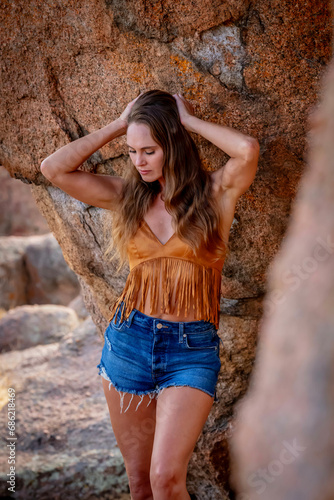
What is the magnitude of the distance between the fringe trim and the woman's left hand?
0.61 meters

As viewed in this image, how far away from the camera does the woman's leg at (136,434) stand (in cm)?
236

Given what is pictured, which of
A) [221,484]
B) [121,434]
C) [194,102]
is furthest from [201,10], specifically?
[221,484]

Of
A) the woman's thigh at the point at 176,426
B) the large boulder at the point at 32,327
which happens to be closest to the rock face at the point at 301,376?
the woman's thigh at the point at 176,426

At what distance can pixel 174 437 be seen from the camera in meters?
2.11

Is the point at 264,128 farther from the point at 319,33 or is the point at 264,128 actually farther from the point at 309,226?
the point at 309,226

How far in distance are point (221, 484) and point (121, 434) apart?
1275 mm

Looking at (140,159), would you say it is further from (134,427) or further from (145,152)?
(134,427)

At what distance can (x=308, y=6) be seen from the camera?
2342 millimetres

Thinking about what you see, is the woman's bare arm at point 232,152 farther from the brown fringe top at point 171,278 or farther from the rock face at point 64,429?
the rock face at point 64,429

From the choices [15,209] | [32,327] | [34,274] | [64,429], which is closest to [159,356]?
[64,429]

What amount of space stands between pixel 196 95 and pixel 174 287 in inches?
38.2

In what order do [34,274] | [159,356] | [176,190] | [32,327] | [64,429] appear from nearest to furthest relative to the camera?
1. [159,356]
2. [176,190]
3. [64,429]
4. [32,327]
5. [34,274]

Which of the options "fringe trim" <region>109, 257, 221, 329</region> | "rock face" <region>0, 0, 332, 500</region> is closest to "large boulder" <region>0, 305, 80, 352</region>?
"rock face" <region>0, 0, 332, 500</region>

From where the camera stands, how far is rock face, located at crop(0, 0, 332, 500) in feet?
8.11
